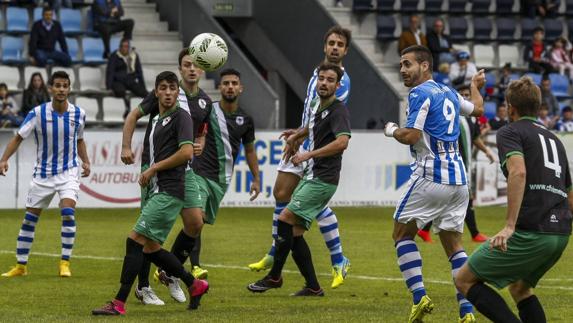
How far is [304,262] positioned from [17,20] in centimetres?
1717

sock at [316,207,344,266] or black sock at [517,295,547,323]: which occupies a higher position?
black sock at [517,295,547,323]

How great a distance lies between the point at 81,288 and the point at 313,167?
2.46 meters

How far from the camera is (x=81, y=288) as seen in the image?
1219 centimetres

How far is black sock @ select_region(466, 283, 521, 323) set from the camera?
8.29 m

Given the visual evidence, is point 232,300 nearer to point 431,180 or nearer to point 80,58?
point 431,180

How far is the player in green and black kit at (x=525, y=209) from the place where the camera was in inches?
322

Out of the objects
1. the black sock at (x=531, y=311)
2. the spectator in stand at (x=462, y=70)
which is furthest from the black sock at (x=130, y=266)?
the spectator in stand at (x=462, y=70)

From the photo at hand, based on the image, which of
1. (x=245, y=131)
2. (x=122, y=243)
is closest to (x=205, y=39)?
(x=245, y=131)

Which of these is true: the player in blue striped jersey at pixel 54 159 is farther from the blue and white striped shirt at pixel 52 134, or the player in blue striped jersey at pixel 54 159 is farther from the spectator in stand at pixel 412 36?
the spectator in stand at pixel 412 36

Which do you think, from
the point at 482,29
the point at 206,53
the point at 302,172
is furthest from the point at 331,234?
the point at 482,29

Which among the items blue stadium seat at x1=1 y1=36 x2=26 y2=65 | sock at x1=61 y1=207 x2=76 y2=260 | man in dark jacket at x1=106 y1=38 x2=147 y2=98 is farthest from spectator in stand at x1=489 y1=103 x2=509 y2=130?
sock at x1=61 y1=207 x2=76 y2=260

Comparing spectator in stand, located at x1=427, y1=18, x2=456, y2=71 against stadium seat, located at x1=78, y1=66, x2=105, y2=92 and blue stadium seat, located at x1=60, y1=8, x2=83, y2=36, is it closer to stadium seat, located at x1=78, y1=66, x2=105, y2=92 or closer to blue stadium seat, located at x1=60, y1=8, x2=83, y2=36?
stadium seat, located at x1=78, y1=66, x2=105, y2=92

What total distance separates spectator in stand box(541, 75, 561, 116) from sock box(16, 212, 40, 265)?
17.4 meters

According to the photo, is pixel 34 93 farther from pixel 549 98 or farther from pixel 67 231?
pixel 549 98
